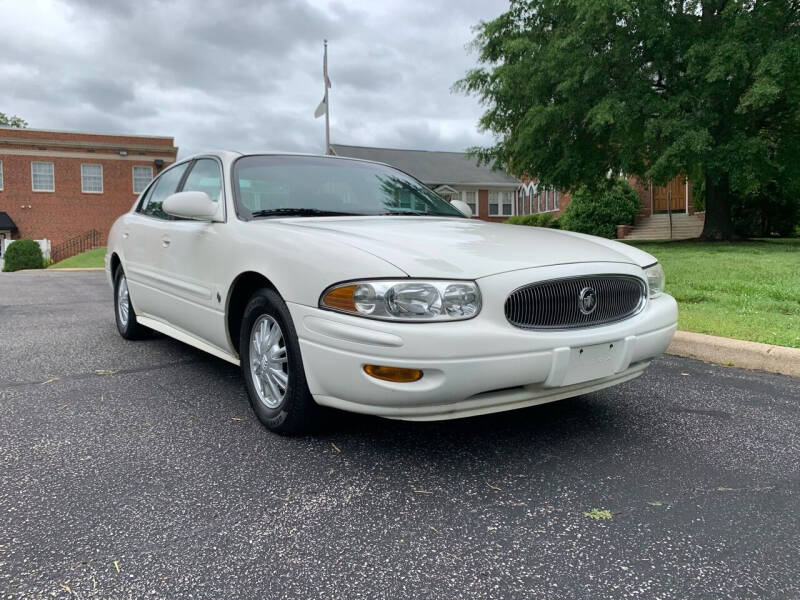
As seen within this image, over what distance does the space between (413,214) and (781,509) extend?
252cm

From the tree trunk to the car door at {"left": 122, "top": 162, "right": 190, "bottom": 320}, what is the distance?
655 inches

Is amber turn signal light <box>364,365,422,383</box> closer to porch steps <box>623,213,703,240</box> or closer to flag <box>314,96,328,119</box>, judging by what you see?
flag <box>314,96,328,119</box>

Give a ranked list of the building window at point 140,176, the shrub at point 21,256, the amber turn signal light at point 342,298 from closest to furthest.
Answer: the amber turn signal light at point 342,298, the shrub at point 21,256, the building window at point 140,176

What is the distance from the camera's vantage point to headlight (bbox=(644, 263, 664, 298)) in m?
3.27

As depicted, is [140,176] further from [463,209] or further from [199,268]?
[199,268]

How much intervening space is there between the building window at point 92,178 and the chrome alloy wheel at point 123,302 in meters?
29.9

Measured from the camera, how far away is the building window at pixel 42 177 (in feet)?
103

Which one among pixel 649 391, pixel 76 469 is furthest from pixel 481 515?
pixel 649 391

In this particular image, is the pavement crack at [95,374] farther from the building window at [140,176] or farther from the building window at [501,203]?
the building window at [501,203]

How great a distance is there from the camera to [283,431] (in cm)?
299

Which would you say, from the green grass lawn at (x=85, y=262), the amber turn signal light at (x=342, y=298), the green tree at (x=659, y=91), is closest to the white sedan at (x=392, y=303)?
the amber turn signal light at (x=342, y=298)

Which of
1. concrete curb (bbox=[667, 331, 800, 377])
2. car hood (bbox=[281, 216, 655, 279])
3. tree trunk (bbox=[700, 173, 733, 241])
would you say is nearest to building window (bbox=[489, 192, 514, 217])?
tree trunk (bbox=[700, 173, 733, 241])

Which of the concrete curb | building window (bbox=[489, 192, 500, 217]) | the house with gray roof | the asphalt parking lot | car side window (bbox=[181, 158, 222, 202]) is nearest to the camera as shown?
the asphalt parking lot

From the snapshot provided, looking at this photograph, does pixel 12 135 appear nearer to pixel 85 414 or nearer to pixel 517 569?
pixel 85 414
